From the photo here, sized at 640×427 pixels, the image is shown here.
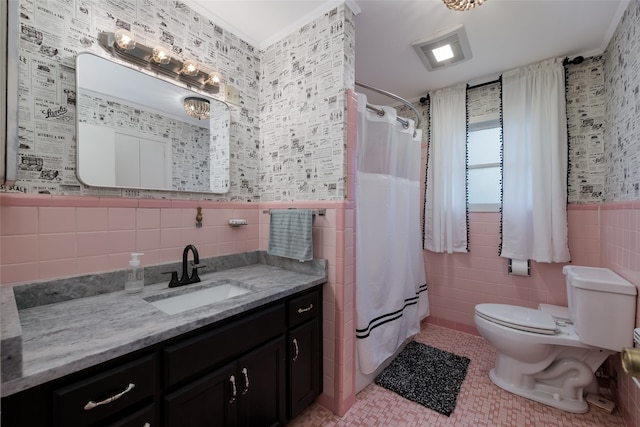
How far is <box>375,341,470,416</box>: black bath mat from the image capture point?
1629mm

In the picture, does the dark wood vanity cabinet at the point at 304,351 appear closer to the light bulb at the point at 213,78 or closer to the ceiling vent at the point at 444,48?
the light bulb at the point at 213,78

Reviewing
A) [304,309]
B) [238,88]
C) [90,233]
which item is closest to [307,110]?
[238,88]

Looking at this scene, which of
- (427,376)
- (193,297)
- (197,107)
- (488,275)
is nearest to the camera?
(193,297)

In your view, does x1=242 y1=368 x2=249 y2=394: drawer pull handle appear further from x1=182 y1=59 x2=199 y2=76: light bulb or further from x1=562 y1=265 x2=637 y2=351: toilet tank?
x1=562 y1=265 x2=637 y2=351: toilet tank

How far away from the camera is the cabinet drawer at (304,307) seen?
134cm

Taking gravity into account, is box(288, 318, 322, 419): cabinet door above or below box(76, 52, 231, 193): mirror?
below

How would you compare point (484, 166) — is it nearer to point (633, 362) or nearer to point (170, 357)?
point (633, 362)

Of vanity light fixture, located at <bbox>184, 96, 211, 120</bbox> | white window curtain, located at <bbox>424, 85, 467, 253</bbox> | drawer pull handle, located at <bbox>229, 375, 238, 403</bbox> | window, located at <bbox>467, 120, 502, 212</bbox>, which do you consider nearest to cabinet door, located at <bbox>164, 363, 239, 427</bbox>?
drawer pull handle, located at <bbox>229, 375, 238, 403</bbox>

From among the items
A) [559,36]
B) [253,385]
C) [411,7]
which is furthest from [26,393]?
[559,36]

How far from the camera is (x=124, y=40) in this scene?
1.24m

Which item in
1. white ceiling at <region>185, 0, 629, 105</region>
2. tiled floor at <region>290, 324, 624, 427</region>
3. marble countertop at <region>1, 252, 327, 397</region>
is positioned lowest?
tiled floor at <region>290, 324, 624, 427</region>

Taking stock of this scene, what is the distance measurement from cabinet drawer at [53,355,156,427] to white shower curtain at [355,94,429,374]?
114 centimetres

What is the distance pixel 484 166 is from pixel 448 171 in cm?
31

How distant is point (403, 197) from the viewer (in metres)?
2.06
